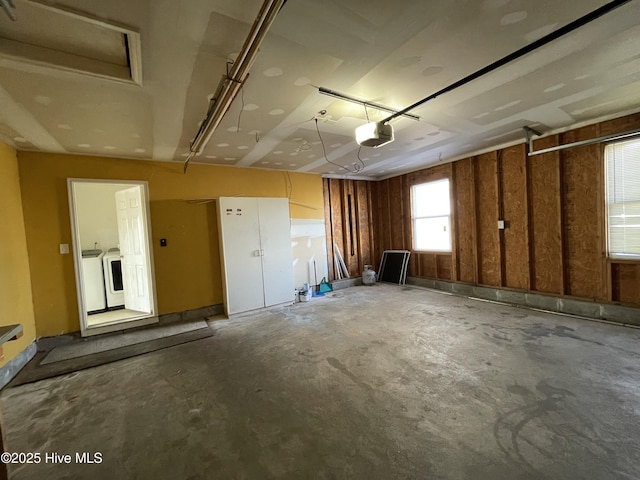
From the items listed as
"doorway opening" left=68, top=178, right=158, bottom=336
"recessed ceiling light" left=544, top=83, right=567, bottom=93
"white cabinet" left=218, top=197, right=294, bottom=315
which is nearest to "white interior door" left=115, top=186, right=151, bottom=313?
"doorway opening" left=68, top=178, right=158, bottom=336

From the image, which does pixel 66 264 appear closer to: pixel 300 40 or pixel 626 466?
pixel 300 40

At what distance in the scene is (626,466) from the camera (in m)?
1.47

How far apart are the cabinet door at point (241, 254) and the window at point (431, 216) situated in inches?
147

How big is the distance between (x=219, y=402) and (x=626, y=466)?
272 centimetres

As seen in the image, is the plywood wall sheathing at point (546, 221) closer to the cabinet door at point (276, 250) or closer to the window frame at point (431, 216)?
the window frame at point (431, 216)

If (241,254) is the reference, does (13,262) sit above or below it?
above

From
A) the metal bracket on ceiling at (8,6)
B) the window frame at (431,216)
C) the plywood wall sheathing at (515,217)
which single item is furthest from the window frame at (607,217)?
the metal bracket on ceiling at (8,6)

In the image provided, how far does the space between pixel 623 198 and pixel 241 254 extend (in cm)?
557

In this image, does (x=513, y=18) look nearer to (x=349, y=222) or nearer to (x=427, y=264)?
(x=427, y=264)

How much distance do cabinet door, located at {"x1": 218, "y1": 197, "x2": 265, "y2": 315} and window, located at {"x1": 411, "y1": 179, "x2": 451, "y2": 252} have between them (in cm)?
373

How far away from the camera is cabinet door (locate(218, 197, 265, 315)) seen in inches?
176

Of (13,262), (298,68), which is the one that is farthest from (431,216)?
(13,262)

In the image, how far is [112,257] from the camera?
16.0 feet

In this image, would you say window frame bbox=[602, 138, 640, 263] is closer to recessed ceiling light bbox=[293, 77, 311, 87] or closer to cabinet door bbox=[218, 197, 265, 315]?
recessed ceiling light bbox=[293, 77, 311, 87]
